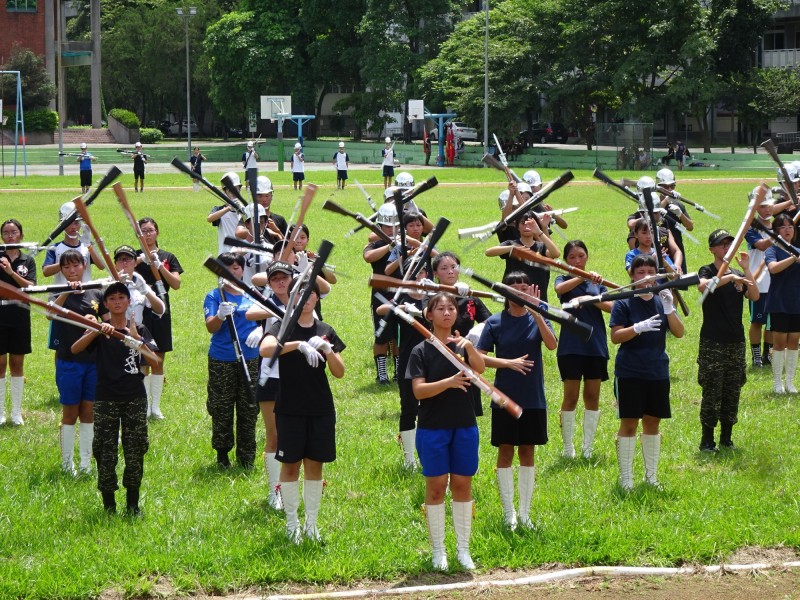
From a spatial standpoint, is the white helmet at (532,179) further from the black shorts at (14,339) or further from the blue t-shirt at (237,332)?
the black shorts at (14,339)

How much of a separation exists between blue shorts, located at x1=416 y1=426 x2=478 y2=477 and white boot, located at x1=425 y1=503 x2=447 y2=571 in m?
0.25

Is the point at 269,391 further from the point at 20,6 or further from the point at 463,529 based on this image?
the point at 20,6

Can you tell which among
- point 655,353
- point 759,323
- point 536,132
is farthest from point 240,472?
point 536,132

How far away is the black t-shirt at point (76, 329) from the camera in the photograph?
969 cm

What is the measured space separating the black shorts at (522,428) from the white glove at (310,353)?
1528 millimetres

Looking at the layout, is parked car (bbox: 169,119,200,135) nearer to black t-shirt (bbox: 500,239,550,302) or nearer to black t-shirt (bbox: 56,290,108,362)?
black t-shirt (bbox: 500,239,550,302)

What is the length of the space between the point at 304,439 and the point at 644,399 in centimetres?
303

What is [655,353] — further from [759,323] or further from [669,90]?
[669,90]

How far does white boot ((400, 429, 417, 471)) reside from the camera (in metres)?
10.0

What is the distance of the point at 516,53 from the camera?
191 feet

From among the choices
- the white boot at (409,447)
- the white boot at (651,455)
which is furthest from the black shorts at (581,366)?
the white boot at (409,447)

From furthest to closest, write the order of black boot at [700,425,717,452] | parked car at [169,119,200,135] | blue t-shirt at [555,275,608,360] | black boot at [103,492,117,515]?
parked car at [169,119,200,135], black boot at [700,425,717,452], blue t-shirt at [555,275,608,360], black boot at [103,492,117,515]

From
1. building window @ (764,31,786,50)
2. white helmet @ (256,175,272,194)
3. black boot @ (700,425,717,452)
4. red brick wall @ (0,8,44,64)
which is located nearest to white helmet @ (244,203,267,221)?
white helmet @ (256,175,272,194)

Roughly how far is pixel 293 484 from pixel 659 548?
2796mm
